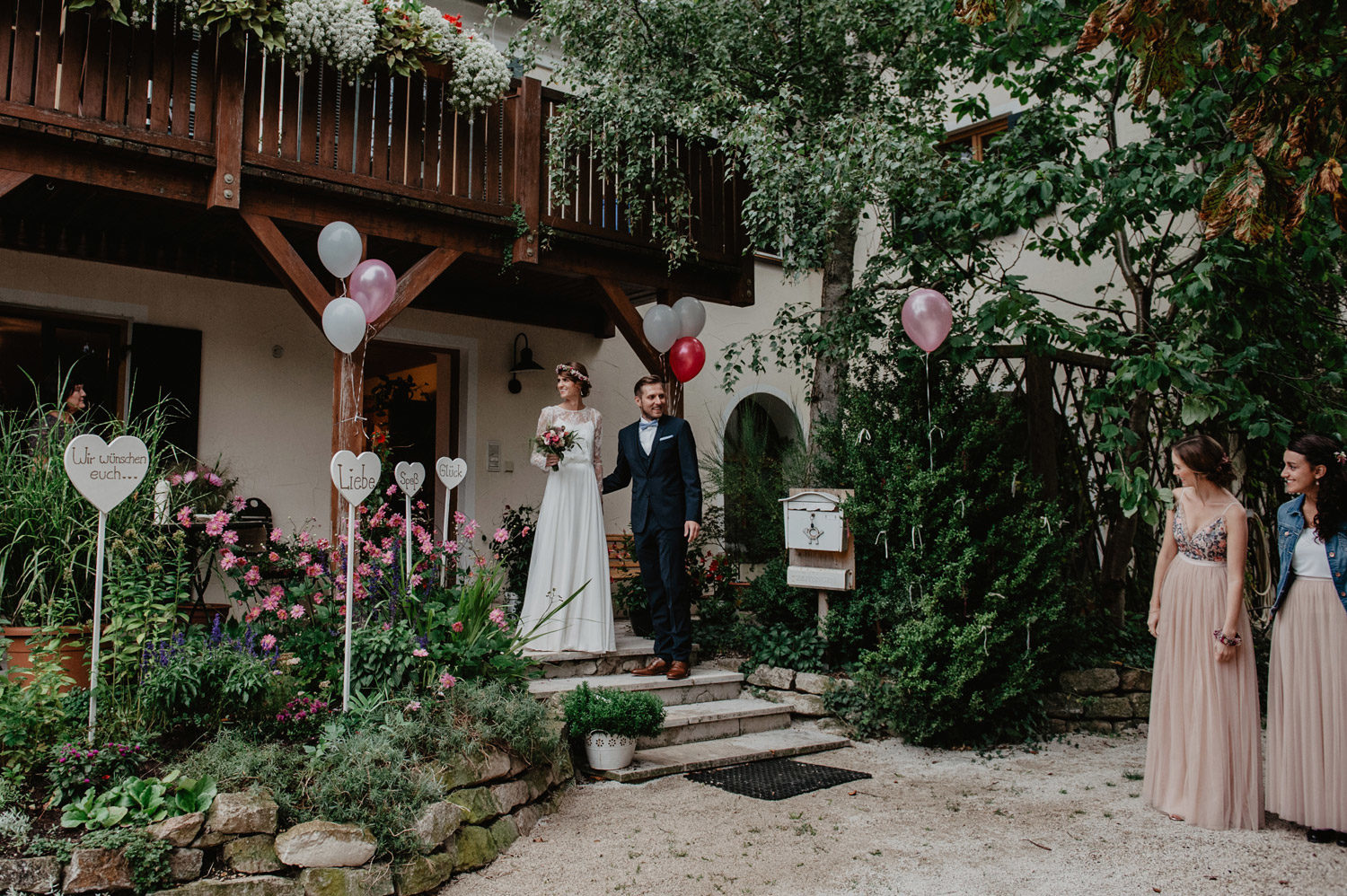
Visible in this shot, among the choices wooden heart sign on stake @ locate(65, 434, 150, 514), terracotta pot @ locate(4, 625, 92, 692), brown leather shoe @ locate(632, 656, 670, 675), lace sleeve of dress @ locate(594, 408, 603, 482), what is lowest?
brown leather shoe @ locate(632, 656, 670, 675)

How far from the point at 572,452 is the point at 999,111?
6.60 metres

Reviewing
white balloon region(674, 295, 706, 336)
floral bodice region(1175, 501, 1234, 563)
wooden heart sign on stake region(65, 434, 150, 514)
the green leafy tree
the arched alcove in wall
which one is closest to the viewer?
wooden heart sign on stake region(65, 434, 150, 514)

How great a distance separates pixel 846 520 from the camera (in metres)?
5.84

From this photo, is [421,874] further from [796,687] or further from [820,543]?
[820,543]

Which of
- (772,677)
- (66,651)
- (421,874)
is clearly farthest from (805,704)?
(66,651)

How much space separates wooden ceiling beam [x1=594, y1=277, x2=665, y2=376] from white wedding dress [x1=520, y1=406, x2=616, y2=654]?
128cm

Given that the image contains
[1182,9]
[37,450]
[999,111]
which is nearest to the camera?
[1182,9]

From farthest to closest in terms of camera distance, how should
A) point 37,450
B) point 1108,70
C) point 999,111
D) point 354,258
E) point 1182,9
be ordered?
point 999,111, point 1108,70, point 354,258, point 37,450, point 1182,9

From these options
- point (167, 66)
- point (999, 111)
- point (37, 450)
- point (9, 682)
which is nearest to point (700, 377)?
point (999, 111)

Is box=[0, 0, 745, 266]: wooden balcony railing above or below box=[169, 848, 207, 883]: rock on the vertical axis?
above

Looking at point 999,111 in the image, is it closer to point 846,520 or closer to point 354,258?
point 846,520

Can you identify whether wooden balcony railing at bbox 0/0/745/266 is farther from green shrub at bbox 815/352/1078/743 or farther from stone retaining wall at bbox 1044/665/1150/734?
stone retaining wall at bbox 1044/665/1150/734

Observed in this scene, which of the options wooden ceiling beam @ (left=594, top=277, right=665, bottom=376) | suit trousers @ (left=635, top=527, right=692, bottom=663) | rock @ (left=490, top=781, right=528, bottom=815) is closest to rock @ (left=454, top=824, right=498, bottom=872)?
rock @ (left=490, top=781, right=528, bottom=815)

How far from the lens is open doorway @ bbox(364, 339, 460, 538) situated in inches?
336
